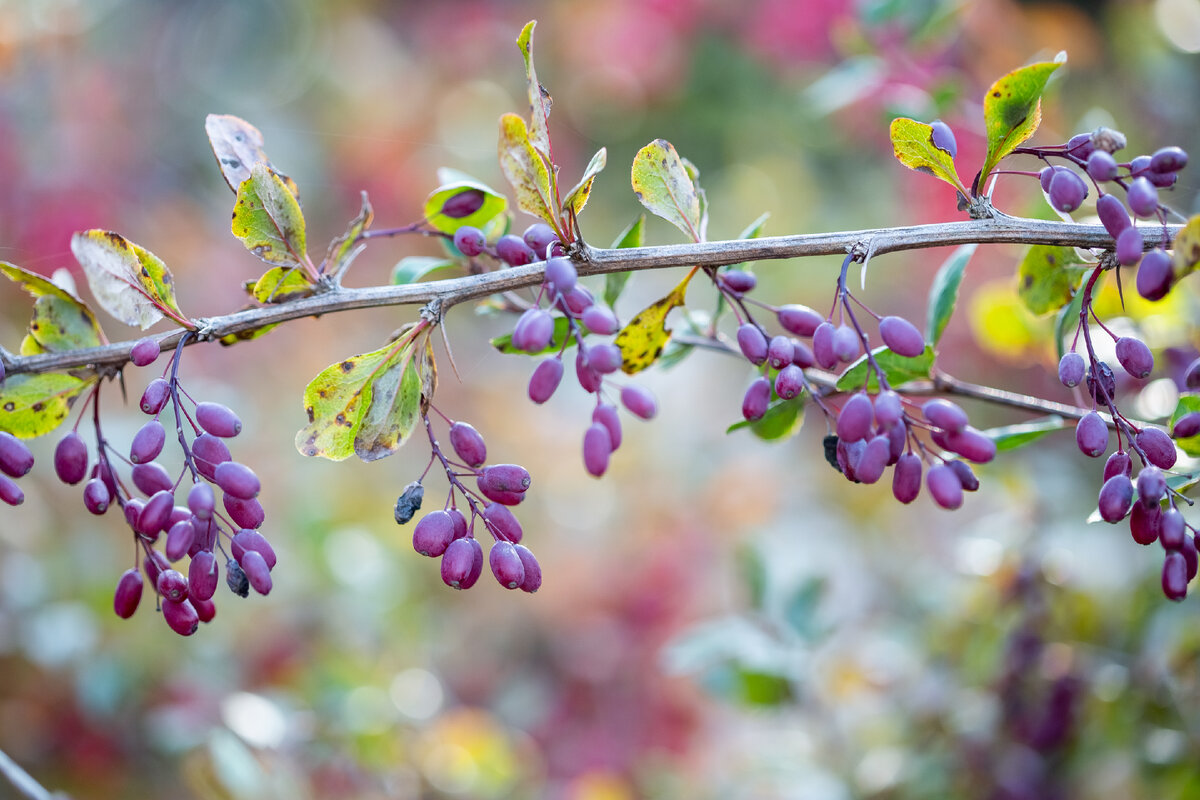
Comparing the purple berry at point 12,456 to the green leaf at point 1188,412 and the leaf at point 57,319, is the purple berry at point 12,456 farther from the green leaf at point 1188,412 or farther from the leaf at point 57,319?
the green leaf at point 1188,412

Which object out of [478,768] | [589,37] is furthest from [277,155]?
[478,768]

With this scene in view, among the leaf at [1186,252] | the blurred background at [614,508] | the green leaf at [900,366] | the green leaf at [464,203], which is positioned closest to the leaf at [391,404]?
the green leaf at [464,203]

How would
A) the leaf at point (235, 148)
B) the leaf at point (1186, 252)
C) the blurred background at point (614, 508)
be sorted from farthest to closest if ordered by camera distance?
the blurred background at point (614, 508), the leaf at point (235, 148), the leaf at point (1186, 252)

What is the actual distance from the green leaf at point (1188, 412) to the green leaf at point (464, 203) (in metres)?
0.35

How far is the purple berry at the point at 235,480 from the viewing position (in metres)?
0.39

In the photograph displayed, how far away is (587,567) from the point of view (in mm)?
1626

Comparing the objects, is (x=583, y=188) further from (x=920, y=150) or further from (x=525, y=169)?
(x=920, y=150)

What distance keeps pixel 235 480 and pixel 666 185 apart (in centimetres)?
24

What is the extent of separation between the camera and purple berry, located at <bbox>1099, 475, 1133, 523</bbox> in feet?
1.24

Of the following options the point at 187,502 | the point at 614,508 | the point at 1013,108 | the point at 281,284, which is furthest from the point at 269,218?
the point at 614,508

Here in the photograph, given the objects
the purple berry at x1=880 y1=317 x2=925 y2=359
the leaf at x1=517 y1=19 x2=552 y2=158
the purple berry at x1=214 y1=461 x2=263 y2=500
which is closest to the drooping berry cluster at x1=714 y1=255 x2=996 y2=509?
the purple berry at x1=880 y1=317 x2=925 y2=359

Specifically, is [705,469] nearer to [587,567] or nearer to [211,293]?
[587,567]

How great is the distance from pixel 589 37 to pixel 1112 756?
2.13 m

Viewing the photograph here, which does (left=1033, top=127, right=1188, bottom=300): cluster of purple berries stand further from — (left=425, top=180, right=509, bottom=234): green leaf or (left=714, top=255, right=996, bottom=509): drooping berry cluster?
(left=425, top=180, right=509, bottom=234): green leaf
